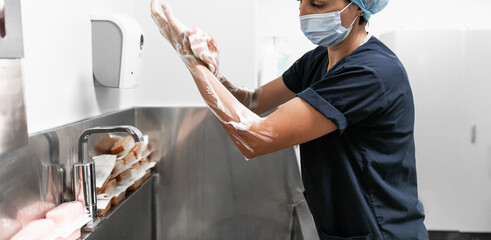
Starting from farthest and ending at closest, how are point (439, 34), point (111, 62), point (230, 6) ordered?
point (439, 34)
point (230, 6)
point (111, 62)

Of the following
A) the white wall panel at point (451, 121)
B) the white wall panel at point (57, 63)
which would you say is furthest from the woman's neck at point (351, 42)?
the white wall panel at point (451, 121)

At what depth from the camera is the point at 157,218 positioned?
1.53 m

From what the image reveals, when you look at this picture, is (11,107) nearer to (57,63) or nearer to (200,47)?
(57,63)

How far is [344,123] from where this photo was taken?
85 centimetres

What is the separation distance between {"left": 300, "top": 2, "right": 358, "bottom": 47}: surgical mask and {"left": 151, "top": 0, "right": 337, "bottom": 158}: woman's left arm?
0.69 feet

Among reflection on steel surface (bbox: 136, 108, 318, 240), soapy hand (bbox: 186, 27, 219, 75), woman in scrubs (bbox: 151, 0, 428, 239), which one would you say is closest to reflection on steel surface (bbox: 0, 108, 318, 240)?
reflection on steel surface (bbox: 136, 108, 318, 240)

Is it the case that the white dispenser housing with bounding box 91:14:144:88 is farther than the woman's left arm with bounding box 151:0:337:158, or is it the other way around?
the white dispenser housing with bounding box 91:14:144:88

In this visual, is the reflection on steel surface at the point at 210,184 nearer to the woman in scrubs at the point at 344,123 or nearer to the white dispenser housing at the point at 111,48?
the white dispenser housing at the point at 111,48

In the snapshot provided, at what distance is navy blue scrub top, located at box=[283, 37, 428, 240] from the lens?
2.81ft

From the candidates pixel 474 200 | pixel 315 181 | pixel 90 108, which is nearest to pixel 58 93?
pixel 90 108

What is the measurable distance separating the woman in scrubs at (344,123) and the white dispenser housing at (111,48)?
0.27 meters

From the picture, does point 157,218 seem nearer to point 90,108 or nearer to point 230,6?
Answer: point 90,108

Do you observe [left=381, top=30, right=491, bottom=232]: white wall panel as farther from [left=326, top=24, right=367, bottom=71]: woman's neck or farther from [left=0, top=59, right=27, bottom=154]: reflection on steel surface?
[left=0, top=59, right=27, bottom=154]: reflection on steel surface

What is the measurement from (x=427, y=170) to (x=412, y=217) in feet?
6.50
